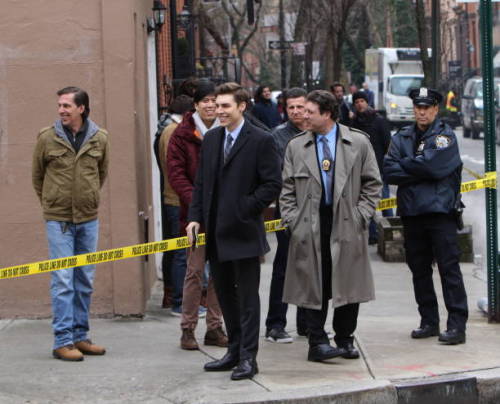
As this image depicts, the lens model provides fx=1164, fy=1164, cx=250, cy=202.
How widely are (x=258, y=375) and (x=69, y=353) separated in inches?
54.4

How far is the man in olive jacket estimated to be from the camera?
791 centimetres

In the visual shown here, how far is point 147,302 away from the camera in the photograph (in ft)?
34.8

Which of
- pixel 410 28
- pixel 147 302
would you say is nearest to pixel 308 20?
pixel 410 28

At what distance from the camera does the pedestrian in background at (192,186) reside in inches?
328

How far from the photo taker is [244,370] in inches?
289

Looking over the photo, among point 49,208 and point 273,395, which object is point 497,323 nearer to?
point 273,395

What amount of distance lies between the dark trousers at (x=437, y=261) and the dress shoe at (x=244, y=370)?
180cm

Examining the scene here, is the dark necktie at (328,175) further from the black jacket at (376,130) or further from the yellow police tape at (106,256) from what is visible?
the black jacket at (376,130)

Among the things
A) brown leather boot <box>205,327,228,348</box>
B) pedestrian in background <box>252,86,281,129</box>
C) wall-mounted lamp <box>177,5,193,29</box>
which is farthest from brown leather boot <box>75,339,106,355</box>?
pedestrian in background <box>252,86,281,129</box>

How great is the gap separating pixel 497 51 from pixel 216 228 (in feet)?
10.5

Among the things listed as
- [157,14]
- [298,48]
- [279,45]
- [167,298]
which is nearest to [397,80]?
[279,45]

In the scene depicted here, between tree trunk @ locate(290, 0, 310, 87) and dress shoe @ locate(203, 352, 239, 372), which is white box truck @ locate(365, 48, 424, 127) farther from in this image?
dress shoe @ locate(203, 352, 239, 372)

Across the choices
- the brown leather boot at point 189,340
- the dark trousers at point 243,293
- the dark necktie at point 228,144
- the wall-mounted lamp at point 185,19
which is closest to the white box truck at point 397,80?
the wall-mounted lamp at point 185,19

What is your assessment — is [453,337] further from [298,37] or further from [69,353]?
[298,37]
